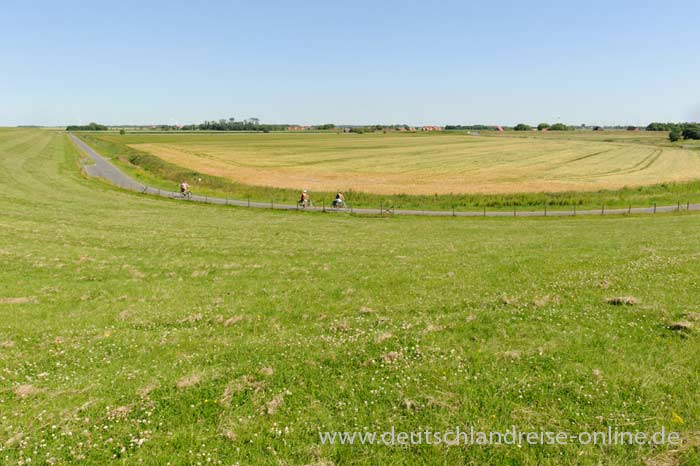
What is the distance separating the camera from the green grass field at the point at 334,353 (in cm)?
682

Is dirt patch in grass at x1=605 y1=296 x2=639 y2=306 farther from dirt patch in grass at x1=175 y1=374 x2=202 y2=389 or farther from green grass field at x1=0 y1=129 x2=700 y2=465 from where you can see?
dirt patch in grass at x1=175 y1=374 x2=202 y2=389

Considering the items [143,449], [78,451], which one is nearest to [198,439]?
[143,449]

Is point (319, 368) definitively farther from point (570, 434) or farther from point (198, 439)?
point (570, 434)

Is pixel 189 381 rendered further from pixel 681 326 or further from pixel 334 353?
pixel 681 326

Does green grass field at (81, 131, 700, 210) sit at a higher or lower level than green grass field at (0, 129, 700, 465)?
higher

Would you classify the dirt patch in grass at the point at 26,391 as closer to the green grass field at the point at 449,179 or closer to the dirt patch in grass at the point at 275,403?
the dirt patch in grass at the point at 275,403

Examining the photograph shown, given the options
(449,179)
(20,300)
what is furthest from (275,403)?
(449,179)

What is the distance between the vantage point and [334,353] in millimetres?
9445

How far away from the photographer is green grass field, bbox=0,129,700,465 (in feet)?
22.4

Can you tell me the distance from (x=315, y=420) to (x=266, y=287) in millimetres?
8023

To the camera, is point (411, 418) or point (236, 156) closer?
point (411, 418)

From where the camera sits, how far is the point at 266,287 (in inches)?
582

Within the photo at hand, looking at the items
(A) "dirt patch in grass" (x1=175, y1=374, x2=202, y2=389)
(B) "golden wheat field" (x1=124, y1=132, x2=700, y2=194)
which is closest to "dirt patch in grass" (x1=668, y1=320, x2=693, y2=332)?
(A) "dirt patch in grass" (x1=175, y1=374, x2=202, y2=389)

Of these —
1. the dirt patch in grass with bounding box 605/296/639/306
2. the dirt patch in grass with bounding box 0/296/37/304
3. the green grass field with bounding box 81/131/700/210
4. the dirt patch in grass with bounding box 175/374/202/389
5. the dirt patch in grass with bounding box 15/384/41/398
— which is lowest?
Answer: the dirt patch in grass with bounding box 15/384/41/398
